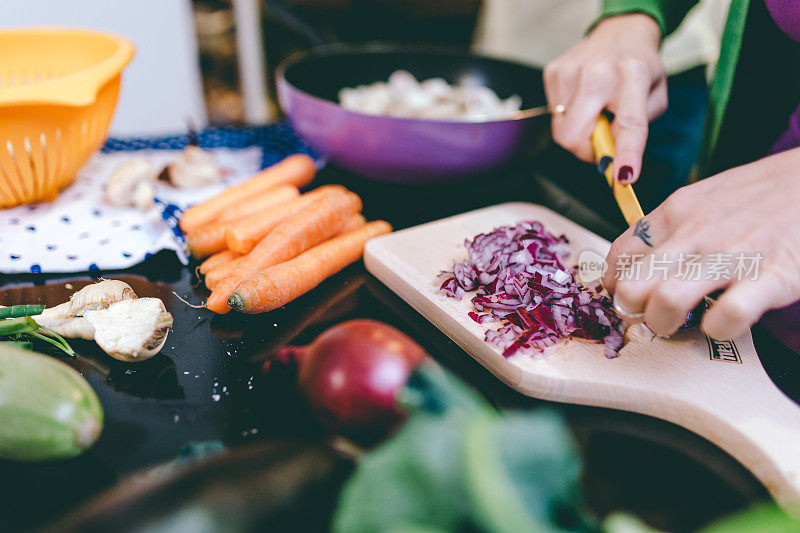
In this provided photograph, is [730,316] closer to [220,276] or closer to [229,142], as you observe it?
[220,276]

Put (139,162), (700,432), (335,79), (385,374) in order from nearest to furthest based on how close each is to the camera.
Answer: (385,374) → (700,432) → (139,162) → (335,79)

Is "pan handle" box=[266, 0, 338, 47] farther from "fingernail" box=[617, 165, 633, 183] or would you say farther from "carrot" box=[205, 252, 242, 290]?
"fingernail" box=[617, 165, 633, 183]

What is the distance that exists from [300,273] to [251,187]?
0.40 metres

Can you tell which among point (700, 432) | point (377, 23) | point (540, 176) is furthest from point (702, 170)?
point (377, 23)

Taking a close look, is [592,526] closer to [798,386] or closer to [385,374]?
[385,374]

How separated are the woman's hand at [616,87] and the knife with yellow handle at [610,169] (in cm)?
2

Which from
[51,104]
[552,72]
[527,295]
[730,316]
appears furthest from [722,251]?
[51,104]

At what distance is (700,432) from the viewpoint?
2.29 ft

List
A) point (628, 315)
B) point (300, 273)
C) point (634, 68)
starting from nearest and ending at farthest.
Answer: point (628, 315), point (300, 273), point (634, 68)

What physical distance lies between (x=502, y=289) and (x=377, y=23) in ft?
8.43

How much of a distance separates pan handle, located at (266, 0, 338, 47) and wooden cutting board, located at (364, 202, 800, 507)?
1.02 m

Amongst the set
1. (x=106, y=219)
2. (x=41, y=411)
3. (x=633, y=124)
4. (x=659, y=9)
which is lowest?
(x=106, y=219)

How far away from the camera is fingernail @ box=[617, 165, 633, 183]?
3.13 feet

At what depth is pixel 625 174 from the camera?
0.96 metres
